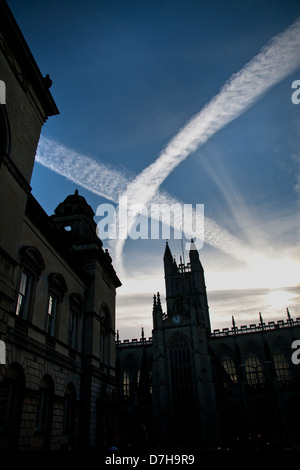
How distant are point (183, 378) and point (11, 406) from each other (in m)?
38.7

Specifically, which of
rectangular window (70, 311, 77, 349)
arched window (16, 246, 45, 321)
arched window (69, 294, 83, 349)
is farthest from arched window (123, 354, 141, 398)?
arched window (16, 246, 45, 321)

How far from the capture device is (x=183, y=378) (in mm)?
46969

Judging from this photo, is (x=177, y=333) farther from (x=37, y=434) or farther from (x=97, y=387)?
(x=37, y=434)

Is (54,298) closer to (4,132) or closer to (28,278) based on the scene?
(28,278)

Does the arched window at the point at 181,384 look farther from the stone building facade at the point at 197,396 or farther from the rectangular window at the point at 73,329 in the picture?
the rectangular window at the point at 73,329

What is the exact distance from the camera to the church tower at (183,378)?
4328cm

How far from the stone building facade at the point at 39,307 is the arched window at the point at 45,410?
1.6 inches

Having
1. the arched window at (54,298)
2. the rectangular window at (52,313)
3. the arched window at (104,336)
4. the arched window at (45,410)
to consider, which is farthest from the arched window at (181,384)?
the rectangular window at (52,313)

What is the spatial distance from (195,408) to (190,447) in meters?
6.04

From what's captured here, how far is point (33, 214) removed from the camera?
15555mm

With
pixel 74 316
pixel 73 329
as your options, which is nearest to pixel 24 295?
pixel 73 329

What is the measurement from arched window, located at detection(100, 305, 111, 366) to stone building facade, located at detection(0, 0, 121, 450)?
0.27 feet

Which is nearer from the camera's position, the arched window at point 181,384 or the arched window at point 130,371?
the arched window at point 181,384

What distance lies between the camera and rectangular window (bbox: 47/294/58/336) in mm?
16984
